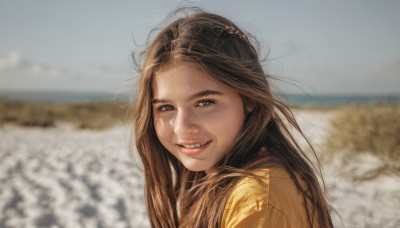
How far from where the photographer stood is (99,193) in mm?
3635

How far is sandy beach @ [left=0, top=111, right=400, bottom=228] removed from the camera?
9.68 feet

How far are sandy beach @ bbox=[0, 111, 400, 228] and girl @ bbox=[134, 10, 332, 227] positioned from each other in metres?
0.71

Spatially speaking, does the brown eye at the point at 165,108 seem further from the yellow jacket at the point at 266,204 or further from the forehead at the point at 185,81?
the yellow jacket at the point at 266,204

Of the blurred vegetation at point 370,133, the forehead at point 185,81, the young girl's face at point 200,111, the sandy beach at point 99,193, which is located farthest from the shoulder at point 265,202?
the blurred vegetation at point 370,133

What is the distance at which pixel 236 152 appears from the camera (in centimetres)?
143

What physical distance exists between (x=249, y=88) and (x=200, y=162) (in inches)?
13.4

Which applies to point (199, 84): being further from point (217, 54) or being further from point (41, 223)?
point (41, 223)

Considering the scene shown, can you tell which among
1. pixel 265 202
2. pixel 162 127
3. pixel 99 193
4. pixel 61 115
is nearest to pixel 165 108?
pixel 162 127

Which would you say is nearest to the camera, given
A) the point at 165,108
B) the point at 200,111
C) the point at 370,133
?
the point at 200,111

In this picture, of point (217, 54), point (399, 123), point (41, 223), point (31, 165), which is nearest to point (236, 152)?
point (217, 54)

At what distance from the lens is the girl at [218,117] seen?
1248 mm

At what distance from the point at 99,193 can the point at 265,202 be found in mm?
2908

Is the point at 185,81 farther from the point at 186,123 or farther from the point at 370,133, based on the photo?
the point at 370,133

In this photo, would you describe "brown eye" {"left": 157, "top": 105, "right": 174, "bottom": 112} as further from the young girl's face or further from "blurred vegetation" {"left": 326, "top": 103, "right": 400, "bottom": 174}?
"blurred vegetation" {"left": 326, "top": 103, "right": 400, "bottom": 174}
